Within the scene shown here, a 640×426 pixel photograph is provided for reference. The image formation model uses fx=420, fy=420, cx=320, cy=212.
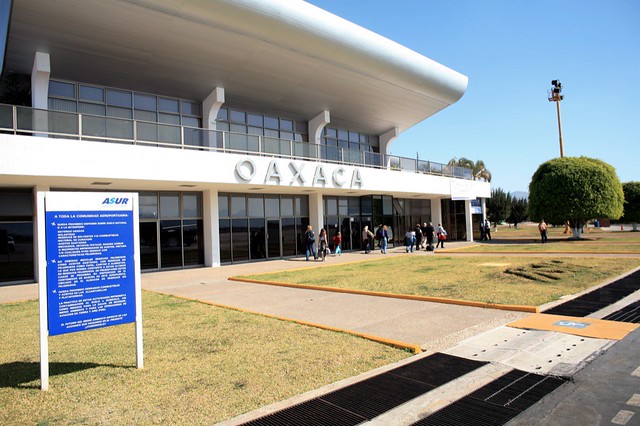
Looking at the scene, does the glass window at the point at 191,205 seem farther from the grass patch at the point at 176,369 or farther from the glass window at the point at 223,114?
the grass patch at the point at 176,369

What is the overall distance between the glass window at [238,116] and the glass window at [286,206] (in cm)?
480

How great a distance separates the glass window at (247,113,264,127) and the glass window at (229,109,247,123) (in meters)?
0.26

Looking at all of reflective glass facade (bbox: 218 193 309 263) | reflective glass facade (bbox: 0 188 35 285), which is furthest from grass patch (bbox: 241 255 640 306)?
reflective glass facade (bbox: 0 188 35 285)

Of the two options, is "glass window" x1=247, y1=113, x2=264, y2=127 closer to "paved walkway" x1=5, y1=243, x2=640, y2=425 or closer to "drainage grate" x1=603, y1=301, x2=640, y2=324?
"paved walkway" x1=5, y1=243, x2=640, y2=425

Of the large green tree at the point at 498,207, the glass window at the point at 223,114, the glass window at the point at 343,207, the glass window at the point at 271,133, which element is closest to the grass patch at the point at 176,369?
the glass window at the point at 223,114

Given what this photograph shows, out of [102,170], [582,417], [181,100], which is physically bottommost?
[582,417]

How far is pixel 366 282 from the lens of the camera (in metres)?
12.7

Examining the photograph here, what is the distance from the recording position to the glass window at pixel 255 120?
23.6 metres

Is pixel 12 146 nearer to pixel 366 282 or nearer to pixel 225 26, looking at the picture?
pixel 225 26

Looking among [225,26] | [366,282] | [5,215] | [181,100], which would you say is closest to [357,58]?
[225,26]

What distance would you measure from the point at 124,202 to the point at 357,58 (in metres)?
17.7

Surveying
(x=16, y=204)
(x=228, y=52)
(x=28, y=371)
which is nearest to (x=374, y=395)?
(x=28, y=371)

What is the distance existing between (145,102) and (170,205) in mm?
5251

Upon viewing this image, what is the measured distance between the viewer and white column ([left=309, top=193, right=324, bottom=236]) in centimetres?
2416
